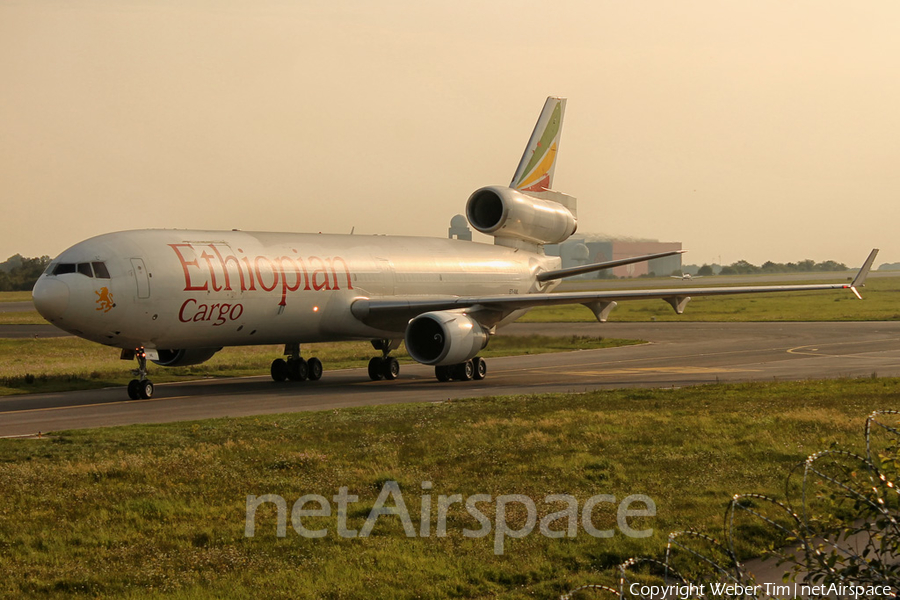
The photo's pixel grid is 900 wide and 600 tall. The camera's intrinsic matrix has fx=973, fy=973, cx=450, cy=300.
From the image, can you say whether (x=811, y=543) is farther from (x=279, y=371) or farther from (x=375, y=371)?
(x=279, y=371)

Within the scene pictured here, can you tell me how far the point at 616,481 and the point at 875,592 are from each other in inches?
251

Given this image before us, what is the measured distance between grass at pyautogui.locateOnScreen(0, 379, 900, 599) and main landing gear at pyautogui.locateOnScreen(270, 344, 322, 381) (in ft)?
31.9

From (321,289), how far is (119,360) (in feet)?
49.4

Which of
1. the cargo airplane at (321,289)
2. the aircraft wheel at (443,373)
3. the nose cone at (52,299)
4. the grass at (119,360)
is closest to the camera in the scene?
the nose cone at (52,299)

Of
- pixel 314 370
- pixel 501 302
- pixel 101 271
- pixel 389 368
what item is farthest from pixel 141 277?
pixel 501 302

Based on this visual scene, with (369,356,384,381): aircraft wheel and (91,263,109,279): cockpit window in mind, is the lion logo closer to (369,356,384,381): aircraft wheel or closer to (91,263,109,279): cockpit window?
(91,263,109,279): cockpit window

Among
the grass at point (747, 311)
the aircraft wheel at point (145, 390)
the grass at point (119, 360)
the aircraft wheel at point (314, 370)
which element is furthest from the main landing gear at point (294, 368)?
the grass at point (747, 311)

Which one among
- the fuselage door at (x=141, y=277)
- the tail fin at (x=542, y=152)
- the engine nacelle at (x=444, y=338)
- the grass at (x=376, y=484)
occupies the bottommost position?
the grass at (x=376, y=484)

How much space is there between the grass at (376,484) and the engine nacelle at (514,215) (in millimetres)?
15565

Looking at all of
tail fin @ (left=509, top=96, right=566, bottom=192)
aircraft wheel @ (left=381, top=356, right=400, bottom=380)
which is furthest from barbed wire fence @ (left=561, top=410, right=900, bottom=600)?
tail fin @ (left=509, top=96, right=566, bottom=192)

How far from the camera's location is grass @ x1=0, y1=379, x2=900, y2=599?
Result: 9523 millimetres

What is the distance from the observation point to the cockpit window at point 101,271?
79.8 feet

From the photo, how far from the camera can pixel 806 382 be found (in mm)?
26500

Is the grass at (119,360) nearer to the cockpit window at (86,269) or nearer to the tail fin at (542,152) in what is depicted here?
the cockpit window at (86,269)
